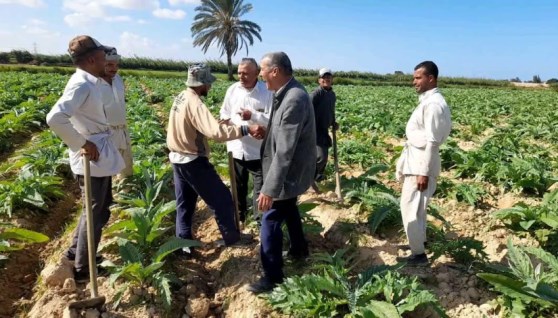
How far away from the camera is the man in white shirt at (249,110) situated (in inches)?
186

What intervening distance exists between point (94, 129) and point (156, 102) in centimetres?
1524

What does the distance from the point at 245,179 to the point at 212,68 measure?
51378 mm

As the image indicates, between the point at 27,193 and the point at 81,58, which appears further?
the point at 27,193

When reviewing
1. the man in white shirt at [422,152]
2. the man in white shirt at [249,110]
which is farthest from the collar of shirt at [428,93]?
the man in white shirt at [249,110]

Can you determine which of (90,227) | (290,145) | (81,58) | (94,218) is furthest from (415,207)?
(81,58)

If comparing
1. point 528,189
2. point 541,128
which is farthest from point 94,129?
point 541,128

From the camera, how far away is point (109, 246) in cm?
450

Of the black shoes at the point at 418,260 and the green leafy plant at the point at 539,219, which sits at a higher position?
the green leafy plant at the point at 539,219

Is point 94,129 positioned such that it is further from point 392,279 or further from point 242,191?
point 392,279

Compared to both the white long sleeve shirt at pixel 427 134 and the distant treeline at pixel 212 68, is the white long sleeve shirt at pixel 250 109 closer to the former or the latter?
the white long sleeve shirt at pixel 427 134

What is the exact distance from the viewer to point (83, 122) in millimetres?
3760

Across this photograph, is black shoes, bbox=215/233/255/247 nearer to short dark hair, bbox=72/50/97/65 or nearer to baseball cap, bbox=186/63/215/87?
baseball cap, bbox=186/63/215/87

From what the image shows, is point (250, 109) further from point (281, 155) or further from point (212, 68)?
point (212, 68)

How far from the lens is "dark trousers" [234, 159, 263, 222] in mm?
4848
